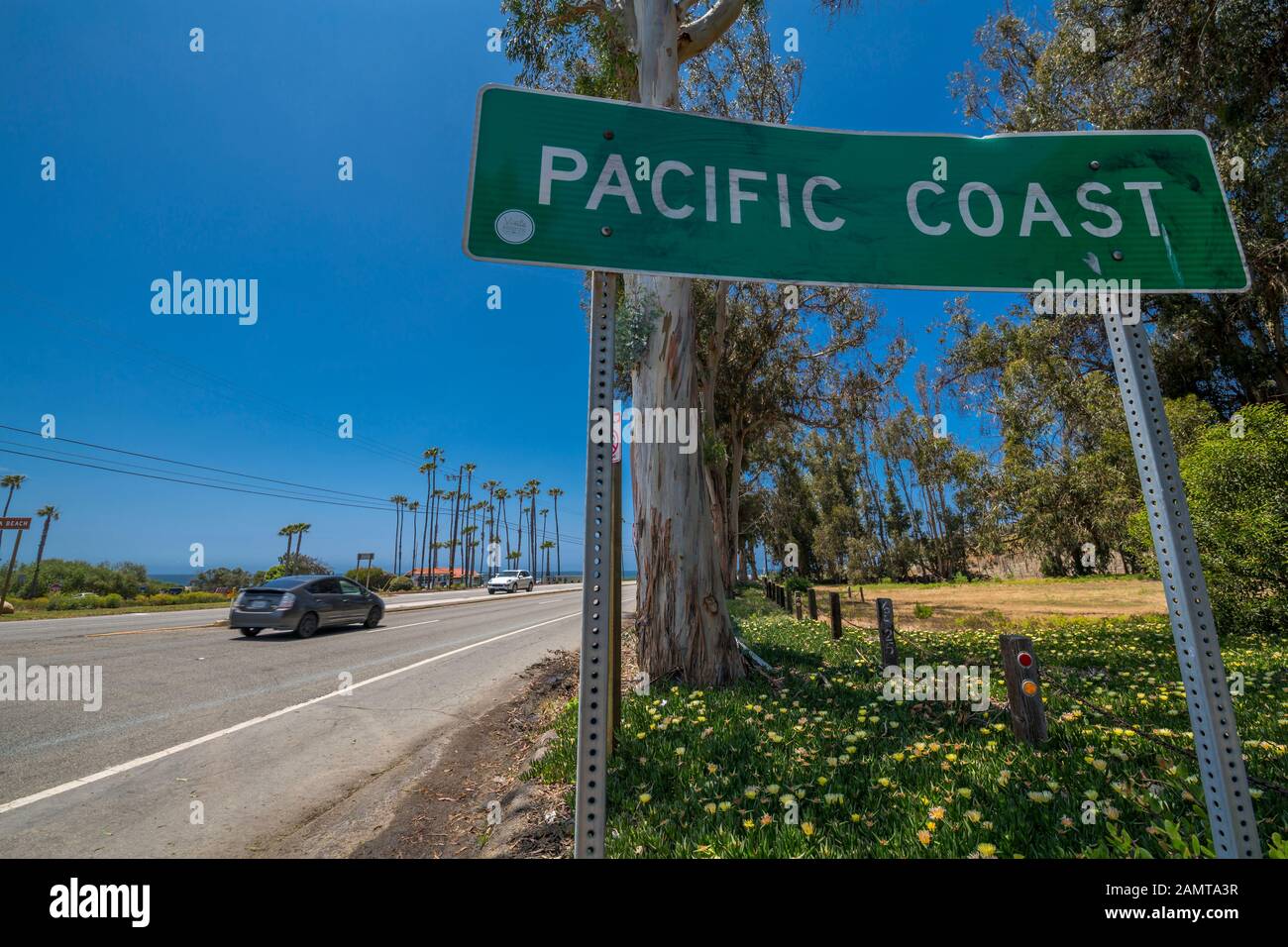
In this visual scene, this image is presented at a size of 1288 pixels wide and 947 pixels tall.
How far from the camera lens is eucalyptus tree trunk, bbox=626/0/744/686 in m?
6.29

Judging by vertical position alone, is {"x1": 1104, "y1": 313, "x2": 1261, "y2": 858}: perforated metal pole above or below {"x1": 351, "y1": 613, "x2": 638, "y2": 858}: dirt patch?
above

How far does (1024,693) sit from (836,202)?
3.39m

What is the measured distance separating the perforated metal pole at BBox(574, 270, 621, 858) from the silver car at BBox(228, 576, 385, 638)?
13.5 metres

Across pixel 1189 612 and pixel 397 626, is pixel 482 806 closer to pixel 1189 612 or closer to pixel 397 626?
pixel 1189 612

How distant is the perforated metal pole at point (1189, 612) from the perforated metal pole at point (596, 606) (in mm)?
1294

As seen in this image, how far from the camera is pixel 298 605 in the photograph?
12406 millimetres

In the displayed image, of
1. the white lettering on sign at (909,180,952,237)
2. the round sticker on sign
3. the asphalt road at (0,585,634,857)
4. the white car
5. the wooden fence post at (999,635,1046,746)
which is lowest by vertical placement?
the white car

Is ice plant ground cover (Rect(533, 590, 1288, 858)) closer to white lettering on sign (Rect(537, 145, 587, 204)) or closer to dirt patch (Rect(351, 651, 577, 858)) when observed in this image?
dirt patch (Rect(351, 651, 577, 858))

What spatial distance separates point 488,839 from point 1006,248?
12.3 feet

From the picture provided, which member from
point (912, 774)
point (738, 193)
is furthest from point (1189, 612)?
point (912, 774)

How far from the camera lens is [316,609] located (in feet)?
42.6

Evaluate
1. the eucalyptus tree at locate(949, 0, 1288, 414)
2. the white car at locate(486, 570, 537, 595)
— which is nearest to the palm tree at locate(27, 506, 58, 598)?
the white car at locate(486, 570, 537, 595)

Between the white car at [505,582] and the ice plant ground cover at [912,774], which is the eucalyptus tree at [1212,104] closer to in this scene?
the ice plant ground cover at [912,774]
